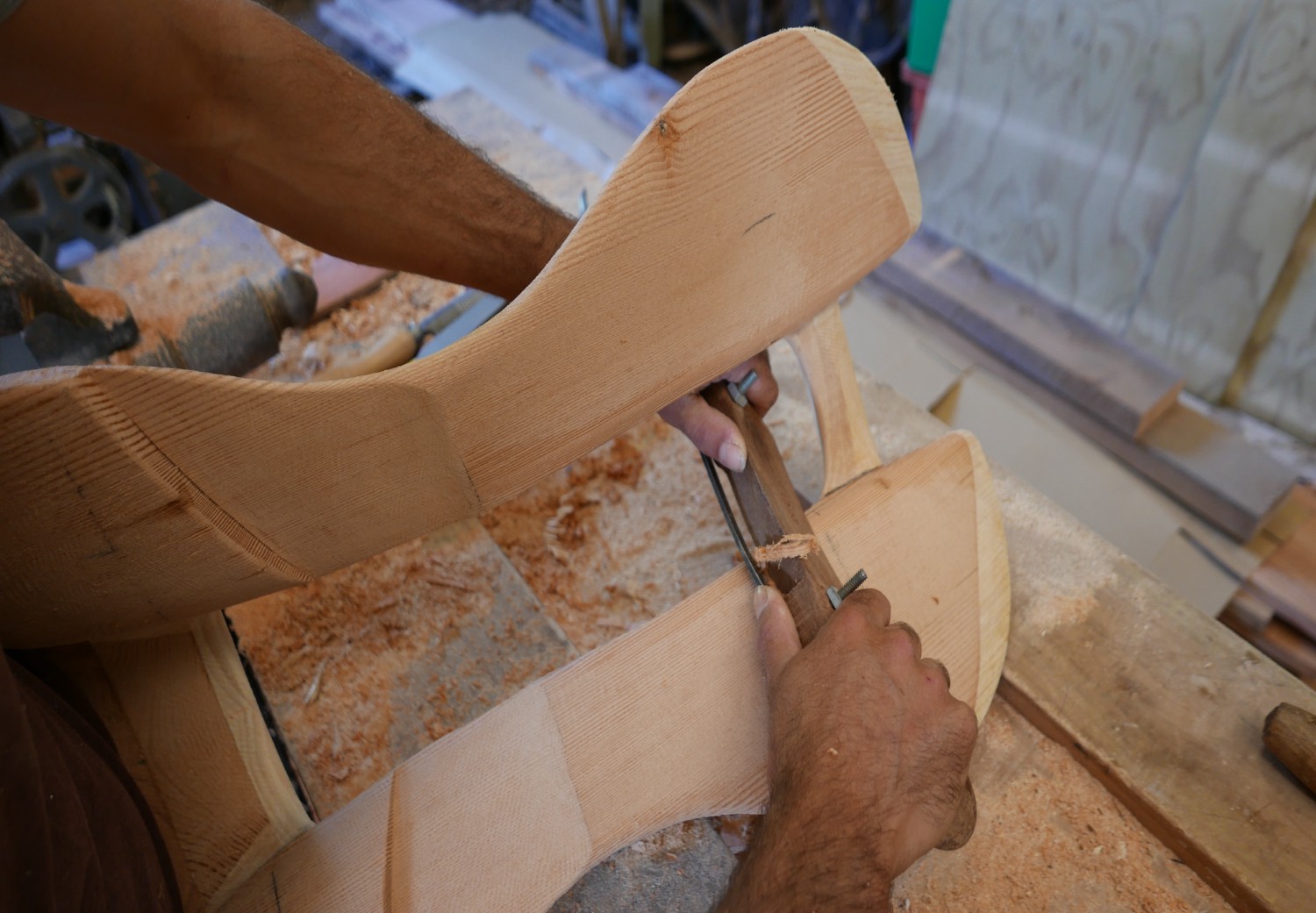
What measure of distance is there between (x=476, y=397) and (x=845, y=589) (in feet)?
1.78

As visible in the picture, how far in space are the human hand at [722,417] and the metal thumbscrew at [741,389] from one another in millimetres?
11

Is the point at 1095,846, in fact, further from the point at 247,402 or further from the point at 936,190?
the point at 936,190

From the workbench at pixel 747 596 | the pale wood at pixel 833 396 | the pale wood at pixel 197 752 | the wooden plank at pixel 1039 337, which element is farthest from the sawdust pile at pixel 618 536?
the wooden plank at pixel 1039 337

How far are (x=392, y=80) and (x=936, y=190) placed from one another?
283 cm

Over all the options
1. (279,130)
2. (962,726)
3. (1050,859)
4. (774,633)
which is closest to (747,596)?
(774,633)

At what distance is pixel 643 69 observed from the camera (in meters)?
3.50

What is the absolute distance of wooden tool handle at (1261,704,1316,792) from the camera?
3.46 ft

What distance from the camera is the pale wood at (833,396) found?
1267mm

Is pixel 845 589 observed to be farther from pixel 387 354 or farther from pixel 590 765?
pixel 387 354

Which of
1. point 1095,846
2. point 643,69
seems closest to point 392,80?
point 643,69

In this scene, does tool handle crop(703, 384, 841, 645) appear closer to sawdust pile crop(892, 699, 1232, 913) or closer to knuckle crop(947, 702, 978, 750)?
knuckle crop(947, 702, 978, 750)

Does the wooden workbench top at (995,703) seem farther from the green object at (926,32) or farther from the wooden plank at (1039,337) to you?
the green object at (926,32)

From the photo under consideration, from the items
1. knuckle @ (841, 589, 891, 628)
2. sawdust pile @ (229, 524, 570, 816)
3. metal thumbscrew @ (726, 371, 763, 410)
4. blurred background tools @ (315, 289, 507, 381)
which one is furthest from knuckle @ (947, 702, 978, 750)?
blurred background tools @ (315, 289, 507, 381)

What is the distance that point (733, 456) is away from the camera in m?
1.15
